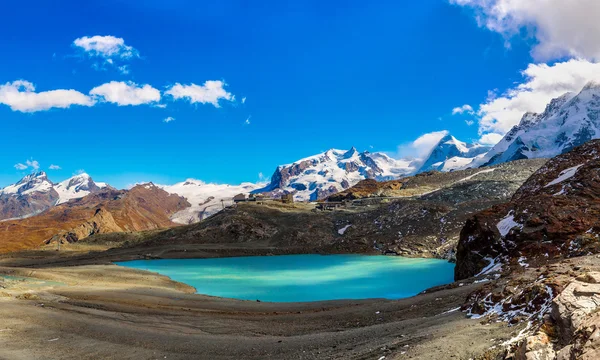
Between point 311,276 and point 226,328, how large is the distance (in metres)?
36.5

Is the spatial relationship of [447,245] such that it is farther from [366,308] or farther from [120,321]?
[120,321]

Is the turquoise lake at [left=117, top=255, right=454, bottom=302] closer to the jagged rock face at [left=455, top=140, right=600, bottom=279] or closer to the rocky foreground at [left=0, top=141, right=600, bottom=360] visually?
the rocky foreground at [left=0, top=141, right=600, bottom=360]

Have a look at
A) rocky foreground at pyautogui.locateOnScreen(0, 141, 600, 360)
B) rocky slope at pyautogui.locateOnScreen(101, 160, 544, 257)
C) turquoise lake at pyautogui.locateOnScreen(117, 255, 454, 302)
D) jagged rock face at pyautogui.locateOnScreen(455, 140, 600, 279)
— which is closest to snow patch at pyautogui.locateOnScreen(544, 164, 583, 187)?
jagged rock face at pyautogui.locateOnScreen(455, 140, 600, 279)

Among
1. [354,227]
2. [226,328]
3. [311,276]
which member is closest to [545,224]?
[226,328]

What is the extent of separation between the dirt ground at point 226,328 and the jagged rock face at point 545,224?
20.8ft

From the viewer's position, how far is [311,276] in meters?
59.3

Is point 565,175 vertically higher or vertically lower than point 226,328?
higher

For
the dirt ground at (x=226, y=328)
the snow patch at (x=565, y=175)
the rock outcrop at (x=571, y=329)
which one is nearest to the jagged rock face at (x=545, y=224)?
the snow patch at (x=565, y=175)

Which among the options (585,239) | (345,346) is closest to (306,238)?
(585,239)

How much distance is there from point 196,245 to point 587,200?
87.7 metres

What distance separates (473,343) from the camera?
1168 centimetres

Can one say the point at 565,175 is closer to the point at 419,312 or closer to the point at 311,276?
the point at 419,312

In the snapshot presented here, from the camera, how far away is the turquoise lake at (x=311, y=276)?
4450cm

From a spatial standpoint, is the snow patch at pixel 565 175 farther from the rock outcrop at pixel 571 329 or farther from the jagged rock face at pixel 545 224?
the rock outcrop at pixel 571 329
